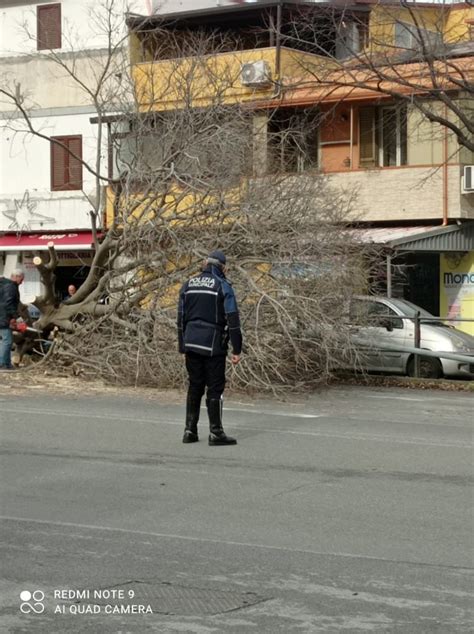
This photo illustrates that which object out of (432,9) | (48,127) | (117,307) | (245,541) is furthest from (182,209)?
(48,127)

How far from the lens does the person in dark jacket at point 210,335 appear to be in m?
10.5

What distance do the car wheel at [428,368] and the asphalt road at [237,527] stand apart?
570 centimetres

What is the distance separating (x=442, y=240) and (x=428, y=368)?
25.6 ft

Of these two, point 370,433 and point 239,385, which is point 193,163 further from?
point 370,433

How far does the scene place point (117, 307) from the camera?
16906mm

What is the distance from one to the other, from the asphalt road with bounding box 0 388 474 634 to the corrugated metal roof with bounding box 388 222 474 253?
39.6 ft

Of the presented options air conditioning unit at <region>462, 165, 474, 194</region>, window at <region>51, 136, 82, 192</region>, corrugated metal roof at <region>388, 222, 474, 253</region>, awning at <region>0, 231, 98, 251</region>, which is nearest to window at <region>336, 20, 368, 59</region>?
air conditioning unit at <region>462, 165, 474, 194</region>

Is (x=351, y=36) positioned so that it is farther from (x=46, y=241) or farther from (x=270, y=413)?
(x=270, y=413)

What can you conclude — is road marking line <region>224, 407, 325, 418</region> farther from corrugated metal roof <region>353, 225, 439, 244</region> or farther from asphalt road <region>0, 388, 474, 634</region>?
corrugated metal roof <region>353, 225, 439, 244</region>

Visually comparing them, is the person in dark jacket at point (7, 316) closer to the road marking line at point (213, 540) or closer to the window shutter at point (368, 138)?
the road marking line at point (213, 540)

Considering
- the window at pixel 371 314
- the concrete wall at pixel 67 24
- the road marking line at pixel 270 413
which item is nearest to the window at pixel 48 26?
the concrete wall at pixel 67 24

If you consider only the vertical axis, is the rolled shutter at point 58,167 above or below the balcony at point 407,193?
above

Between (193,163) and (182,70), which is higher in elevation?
(182,70)

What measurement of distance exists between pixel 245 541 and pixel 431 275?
20.9m
